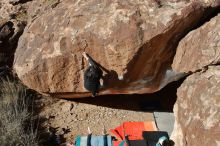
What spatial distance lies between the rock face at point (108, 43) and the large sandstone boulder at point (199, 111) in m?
0.67

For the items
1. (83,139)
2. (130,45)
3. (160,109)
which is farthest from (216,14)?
(83,139)

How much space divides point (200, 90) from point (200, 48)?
57 centimetres

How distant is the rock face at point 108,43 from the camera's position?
5.43 metres

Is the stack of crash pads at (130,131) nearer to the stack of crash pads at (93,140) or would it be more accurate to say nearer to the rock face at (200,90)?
the stack of crash pads at (93,140)

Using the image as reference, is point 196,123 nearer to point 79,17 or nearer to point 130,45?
point 130,45

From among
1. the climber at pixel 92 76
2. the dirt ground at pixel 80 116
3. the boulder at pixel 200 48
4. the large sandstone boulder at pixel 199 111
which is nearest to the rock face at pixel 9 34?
the dirt ground at pixel 80 116

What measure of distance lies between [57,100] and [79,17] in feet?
4.43

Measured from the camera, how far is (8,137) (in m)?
5.71

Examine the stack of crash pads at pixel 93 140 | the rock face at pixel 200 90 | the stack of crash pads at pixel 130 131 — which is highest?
the rock face at pixel 200 90

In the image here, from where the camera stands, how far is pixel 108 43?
5535mm

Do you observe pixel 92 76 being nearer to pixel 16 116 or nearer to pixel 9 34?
pixel 16 116

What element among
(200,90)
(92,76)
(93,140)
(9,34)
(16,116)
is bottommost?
(93,140)

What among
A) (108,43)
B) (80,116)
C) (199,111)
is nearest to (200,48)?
(199,111)

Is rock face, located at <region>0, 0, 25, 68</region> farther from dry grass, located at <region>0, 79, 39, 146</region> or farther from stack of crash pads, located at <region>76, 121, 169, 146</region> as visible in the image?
stack of crash pads, located at <region>76, 121, 169, 146</region>
